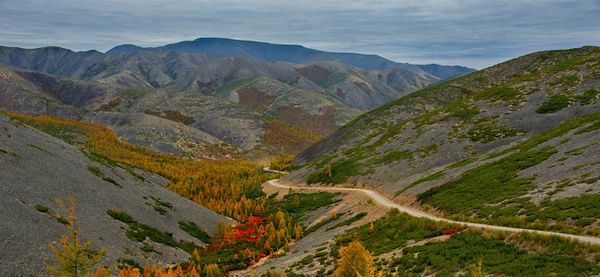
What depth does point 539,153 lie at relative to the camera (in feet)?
225

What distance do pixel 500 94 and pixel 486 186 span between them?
8182cm

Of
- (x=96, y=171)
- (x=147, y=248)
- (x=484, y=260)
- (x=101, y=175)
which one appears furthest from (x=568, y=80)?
(x=96, y=171)

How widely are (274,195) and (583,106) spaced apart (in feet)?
277

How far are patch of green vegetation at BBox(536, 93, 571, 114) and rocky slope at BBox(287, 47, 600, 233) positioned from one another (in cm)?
23

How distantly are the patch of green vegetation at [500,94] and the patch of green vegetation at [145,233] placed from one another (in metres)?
102

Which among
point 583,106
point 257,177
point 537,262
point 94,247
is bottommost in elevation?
point 257,177

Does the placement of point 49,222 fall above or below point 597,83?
below

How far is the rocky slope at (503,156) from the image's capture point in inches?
1898

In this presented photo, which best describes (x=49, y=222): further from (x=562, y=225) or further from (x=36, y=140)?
(x=562, y=225)

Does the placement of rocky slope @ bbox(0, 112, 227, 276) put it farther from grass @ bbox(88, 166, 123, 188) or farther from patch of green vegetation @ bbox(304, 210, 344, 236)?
patch of green vegetation @ bbox(304, 210, 344, 236)

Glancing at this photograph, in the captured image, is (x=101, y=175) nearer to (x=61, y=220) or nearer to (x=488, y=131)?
(x=61, y=220)

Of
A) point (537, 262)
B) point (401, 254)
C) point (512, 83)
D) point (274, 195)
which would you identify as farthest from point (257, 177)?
point (537, 262)

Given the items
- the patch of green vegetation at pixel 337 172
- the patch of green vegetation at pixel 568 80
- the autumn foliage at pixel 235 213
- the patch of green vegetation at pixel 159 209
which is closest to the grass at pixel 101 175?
the patch of green vegetation at pixel 159 209

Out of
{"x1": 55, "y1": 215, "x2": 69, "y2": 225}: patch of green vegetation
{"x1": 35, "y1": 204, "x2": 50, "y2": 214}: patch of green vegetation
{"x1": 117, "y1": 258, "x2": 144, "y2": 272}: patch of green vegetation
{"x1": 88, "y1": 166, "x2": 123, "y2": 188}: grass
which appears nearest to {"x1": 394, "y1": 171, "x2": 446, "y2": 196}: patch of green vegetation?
{"x1": 117, "y1": 258, "x2": 144, "y2": 272}: patch of green vegetation
